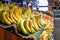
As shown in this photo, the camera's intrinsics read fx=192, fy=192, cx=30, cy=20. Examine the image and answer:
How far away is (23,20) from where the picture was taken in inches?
66.2

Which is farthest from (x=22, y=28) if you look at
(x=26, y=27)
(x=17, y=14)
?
(x=17, y=14)

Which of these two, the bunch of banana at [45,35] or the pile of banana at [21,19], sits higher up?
the pile of banana at [21,19]

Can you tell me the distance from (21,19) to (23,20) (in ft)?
0.09

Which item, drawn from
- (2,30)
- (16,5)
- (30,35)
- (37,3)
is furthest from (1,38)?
(37,3)

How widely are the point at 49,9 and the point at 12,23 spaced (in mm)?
813

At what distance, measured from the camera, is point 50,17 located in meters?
2.12

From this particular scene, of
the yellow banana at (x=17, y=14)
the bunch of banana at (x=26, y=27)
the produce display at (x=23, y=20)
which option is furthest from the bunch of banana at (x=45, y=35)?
the yellow banana at (x=17, y=14)

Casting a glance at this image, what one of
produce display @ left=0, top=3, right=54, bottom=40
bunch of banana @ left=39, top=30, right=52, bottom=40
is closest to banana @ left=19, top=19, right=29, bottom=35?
produce display @ left=0, top=3, right=54, bottom=40

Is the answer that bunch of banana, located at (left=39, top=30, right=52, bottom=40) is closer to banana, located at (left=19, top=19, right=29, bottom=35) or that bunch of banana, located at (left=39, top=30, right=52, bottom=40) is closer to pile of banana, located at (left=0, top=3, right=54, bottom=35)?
pile of banana, located at (left=0, top=3, right=54, bottom=35)

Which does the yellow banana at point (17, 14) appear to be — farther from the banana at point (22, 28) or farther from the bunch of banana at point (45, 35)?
the bunch of banana at point (45, 35)

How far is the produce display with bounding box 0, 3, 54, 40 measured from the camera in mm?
1633

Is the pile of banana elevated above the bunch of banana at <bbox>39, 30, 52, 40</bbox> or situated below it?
above

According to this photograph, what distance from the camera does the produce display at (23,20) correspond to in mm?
1633

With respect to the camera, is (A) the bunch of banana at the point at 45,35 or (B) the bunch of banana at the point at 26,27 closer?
(B) the bunch of banana at the point at 26,27
